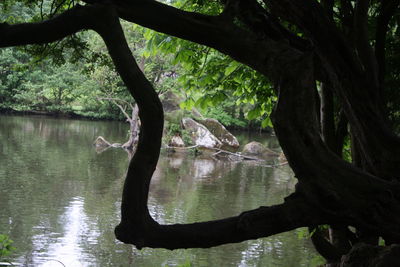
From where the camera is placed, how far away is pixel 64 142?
90.8 feet

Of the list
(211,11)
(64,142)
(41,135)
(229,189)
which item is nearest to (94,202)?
(229,189)

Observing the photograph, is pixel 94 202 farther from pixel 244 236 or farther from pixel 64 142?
pixel 64 142

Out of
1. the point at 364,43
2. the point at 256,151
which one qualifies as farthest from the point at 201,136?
the point at 364,43

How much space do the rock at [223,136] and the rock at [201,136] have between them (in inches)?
21.1

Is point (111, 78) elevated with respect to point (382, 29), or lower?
elevated

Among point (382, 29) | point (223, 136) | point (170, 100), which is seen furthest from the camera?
point (170, 100)

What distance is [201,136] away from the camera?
29.5 meters

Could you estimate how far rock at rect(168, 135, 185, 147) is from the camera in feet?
95.7

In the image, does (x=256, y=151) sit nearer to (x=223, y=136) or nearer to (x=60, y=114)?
(x=223, y=136)

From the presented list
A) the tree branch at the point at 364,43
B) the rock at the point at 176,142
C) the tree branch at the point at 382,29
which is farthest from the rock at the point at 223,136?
the tree branch at the point at 364,43

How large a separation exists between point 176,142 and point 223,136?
2.92 meters

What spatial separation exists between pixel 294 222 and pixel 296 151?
1.44 ft

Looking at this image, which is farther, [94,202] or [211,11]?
[94,202]

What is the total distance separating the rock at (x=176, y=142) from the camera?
29172mm
